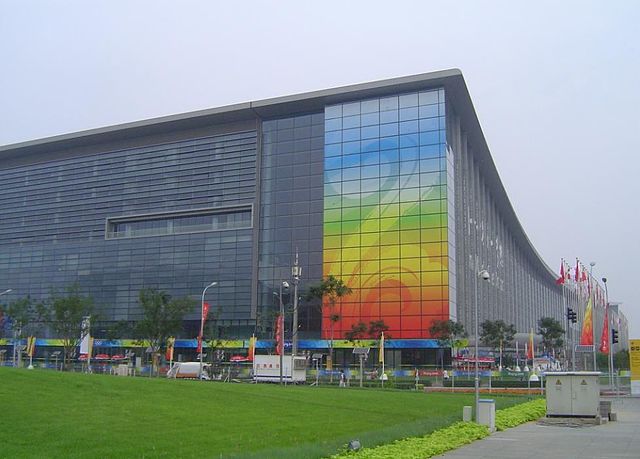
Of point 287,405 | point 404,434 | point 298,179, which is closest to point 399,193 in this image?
point 298,179

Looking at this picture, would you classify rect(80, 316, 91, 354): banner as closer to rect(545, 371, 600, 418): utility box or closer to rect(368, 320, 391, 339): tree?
rect(368, 320, 391, 339): tree

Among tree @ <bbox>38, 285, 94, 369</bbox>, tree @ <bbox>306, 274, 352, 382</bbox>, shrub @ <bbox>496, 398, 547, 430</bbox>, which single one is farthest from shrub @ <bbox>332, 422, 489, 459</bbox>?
tree @ <bbox>38, 285, 94, 369</bbox>

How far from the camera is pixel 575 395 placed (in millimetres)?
26797

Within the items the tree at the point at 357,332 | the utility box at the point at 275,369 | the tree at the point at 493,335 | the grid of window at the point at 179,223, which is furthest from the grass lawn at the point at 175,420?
the grid of window at the point at 179,223

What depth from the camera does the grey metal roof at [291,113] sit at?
8612 cm

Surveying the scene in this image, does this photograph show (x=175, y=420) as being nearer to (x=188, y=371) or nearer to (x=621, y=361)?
(x=188, y=371)

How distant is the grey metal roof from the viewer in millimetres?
86125

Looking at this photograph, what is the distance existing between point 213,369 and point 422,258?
29140mm

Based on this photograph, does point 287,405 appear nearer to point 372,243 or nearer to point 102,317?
point 372,243

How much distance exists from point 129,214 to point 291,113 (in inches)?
1161

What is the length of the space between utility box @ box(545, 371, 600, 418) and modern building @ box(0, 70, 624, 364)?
54856 millimetres

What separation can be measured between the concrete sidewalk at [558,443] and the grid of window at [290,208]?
66170mm

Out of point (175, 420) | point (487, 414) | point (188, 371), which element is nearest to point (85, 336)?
point (188, 371)

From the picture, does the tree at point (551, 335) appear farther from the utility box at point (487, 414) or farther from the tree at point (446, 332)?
the utility box at point (487, 414)
